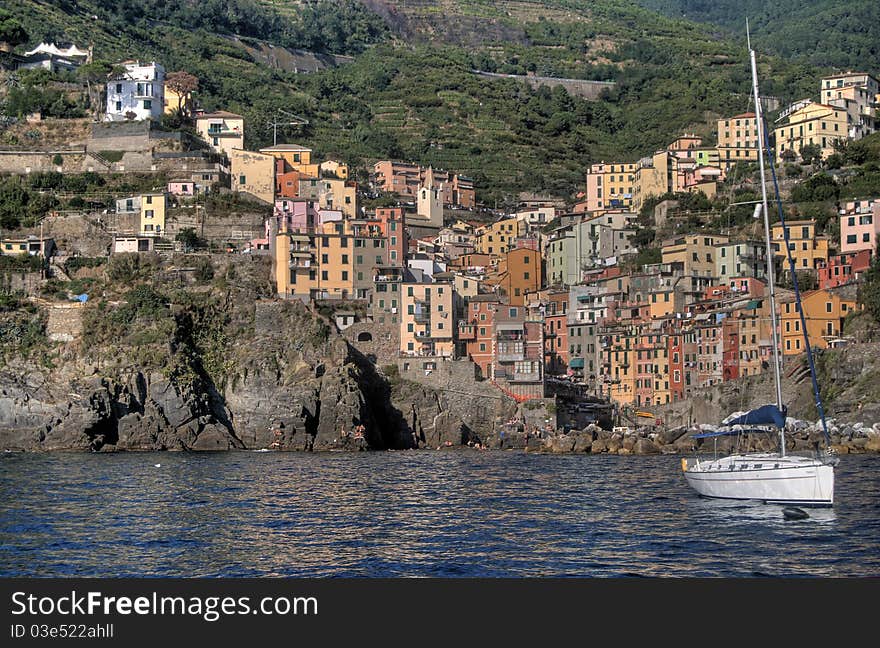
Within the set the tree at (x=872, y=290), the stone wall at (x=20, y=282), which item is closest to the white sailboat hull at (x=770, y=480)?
the tree at (x=872, y=290)

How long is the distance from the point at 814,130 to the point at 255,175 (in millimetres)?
50287

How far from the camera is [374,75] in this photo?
6905 inches

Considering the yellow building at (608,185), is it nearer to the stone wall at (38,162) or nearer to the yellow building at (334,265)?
the yellow building at (334,265)

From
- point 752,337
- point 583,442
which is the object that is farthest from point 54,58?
point 752,337

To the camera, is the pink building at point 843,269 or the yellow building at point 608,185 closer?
the pink building at point 843,269

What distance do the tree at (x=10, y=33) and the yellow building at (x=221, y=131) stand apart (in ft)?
69.2

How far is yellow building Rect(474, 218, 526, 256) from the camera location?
390 ft

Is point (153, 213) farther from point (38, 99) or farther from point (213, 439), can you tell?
point (213, 439)

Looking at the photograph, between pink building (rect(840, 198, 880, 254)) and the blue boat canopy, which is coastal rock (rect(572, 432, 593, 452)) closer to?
pink building (rect(840, 198, 880, 254))

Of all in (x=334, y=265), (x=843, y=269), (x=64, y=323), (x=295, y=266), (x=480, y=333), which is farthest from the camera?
(x=843, y=269)

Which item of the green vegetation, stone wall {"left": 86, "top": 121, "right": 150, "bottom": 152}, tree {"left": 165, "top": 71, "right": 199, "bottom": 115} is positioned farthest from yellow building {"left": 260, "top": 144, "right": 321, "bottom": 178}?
the green vegetation

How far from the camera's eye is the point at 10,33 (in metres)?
128

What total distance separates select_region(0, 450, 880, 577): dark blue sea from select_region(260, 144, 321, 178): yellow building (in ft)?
181

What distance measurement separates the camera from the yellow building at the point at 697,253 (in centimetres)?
10381
